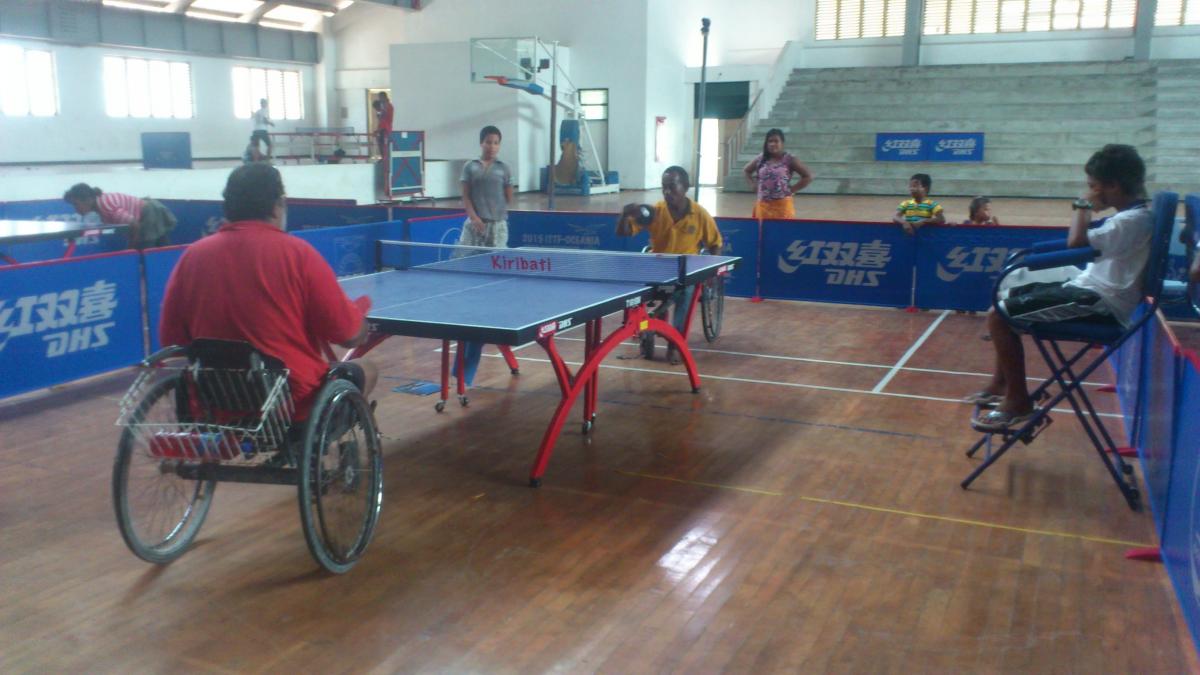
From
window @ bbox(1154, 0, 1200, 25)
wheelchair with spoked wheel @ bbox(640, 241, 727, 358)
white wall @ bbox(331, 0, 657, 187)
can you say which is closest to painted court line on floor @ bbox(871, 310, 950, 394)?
wheelchair with spoked wheel @ bbox(640, 241, 727, 358)

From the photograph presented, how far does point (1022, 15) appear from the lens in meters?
25.4

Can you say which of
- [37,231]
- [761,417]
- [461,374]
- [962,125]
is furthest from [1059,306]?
[962,125]

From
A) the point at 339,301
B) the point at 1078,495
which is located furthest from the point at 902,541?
the point at 339,301

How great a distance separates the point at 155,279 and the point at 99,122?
21163 mm

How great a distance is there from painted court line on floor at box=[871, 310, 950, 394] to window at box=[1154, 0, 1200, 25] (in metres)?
18.6

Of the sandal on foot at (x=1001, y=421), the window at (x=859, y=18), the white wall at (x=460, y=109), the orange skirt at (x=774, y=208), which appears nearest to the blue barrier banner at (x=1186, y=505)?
the sandal on foot at (x=1001, y=421)

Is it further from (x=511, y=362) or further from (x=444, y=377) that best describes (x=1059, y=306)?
(x=511, y=362)

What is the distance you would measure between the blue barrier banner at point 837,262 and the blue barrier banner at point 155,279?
19.6 feet

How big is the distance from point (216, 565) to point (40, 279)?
141 inches

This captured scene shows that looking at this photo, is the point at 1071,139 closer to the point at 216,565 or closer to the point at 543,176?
the point at 543,176

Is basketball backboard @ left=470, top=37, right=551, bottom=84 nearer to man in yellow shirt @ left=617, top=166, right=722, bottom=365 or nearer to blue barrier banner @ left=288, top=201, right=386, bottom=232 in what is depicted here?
blue barrier banner @ left=288, top=201, right=386, bottom=232

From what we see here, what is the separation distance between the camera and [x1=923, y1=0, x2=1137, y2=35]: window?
2464 centimetres

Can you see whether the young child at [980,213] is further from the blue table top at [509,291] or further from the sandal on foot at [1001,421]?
the sandal on foot at [1001,421]

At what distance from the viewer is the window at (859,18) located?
26703 millimetres
